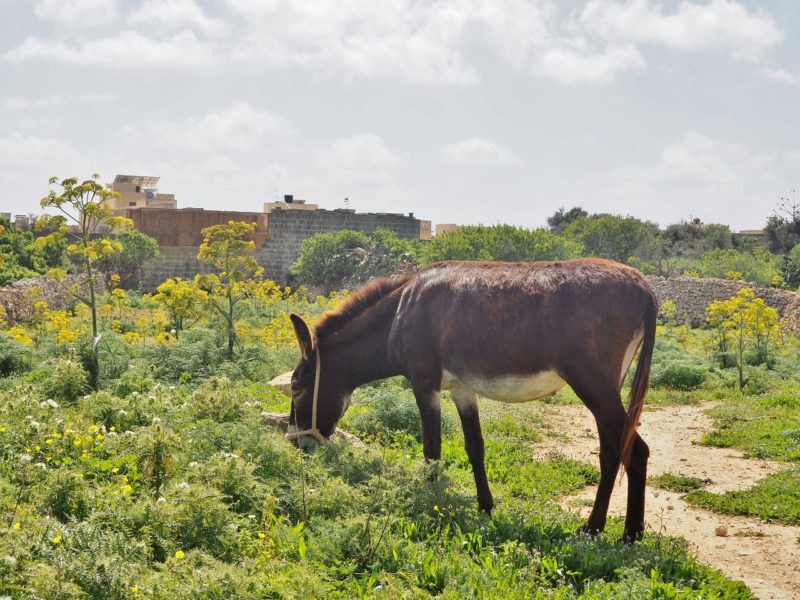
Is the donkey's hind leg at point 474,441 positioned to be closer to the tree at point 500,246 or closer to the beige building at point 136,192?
the tree at point 500,246

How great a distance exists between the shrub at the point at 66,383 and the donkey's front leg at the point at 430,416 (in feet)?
15.2

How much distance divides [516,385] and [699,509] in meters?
2.59

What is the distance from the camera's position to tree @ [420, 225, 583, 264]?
33.6m

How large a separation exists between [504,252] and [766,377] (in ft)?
66.4

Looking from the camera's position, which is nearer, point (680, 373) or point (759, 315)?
point (680, 373)

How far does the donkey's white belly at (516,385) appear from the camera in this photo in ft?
20.0

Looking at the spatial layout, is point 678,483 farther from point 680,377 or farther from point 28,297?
point 28,297

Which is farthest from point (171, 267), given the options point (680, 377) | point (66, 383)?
point (66, 383)

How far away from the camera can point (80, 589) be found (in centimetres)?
393

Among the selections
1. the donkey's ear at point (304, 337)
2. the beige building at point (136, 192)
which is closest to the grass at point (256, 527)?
the donkey's ear at point (304, 337)

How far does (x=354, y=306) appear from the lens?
721 centimetres

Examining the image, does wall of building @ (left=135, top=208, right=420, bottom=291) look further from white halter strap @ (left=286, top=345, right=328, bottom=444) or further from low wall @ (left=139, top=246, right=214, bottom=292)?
white halter strap @ (left=286, top=345, right=328, bottom=444)

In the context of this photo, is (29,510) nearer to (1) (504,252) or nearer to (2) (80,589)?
(2) (80,589)

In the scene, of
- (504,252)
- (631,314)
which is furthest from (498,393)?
(504,252)
